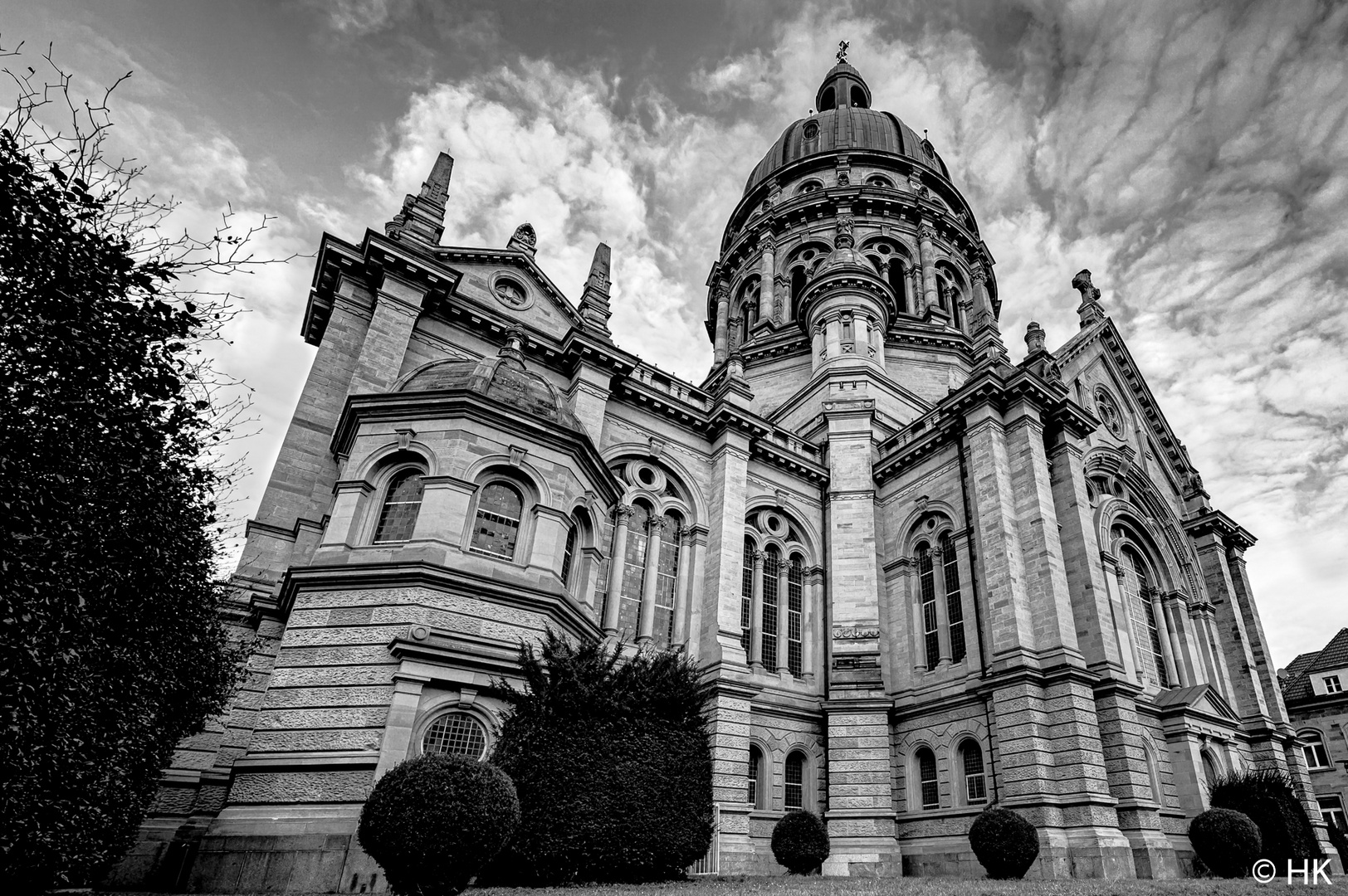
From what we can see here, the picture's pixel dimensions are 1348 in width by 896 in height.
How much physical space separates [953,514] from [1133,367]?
13.8m

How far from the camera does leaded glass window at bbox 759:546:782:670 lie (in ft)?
78.3

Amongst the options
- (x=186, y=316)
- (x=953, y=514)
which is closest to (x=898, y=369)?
(x=953, y=514)

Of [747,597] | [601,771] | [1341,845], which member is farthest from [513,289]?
[1341,845]

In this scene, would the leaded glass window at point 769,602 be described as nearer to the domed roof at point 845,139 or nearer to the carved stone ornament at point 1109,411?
the carved stone ornament at point 1109,411

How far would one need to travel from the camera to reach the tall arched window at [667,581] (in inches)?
873

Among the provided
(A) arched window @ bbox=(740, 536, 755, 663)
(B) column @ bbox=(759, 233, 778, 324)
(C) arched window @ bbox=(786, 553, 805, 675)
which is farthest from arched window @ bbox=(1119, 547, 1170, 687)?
(B) column @ bbox=(759, 233, 778, 324)

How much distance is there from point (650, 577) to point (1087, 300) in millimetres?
22513

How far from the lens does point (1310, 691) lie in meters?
39.1

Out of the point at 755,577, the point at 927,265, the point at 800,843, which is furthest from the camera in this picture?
the point at 927,265

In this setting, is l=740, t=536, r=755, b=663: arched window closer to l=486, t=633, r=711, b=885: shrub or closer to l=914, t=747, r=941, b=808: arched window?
l=914, t=747, r=941, b=808: arched window

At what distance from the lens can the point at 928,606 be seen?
78.3ft

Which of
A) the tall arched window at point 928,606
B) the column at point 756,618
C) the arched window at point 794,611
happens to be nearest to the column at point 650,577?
the column at point 756,618

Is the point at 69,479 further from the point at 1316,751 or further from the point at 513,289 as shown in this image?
the point at 1316,751

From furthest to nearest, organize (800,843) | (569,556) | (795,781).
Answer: (795,781), (800,843), (569,556)
